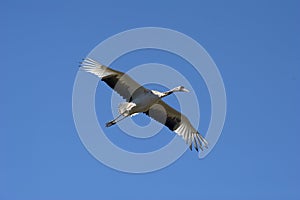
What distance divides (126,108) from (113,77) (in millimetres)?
1377

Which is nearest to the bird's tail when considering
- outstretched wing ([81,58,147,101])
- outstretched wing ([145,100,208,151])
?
outstretched wing ([81,58,147,101])

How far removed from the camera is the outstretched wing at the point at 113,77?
97.9 ft

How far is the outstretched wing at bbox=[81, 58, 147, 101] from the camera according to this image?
97.9 feet

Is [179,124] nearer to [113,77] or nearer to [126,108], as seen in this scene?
[126,108]

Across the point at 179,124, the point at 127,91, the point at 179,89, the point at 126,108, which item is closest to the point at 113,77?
the point at 127,91

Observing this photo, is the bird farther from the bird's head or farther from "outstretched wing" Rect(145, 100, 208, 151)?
"outstretched wing" Rect(145, 100, 208, 151)

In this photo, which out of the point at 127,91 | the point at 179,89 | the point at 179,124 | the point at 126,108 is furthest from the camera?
the point at 179,124

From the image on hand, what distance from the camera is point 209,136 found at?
104ft

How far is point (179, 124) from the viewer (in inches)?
Answer: 1256

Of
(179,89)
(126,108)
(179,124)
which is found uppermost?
(179,89)

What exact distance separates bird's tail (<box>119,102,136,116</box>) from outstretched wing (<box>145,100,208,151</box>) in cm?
174

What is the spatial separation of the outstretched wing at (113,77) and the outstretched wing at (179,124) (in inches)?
68.3

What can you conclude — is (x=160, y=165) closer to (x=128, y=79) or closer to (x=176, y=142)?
(x=176, y=142)

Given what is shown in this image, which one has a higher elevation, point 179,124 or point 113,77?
point 113,77
